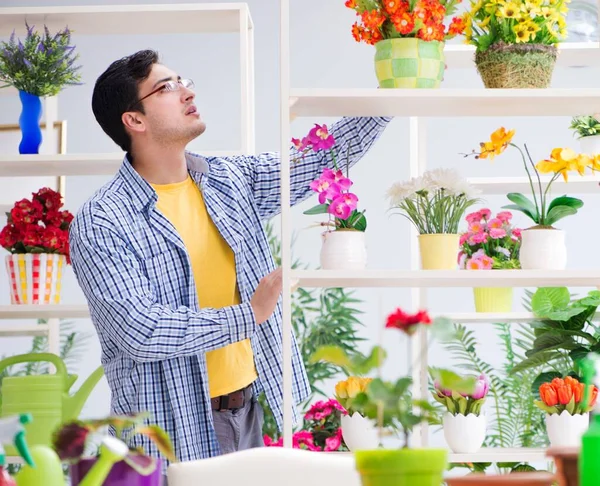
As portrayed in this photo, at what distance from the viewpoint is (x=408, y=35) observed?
230 centimetres

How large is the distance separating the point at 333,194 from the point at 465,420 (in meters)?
0.66

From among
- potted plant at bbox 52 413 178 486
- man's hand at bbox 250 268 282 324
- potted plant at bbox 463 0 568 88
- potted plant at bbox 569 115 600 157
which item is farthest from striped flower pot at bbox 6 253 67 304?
potted plant at bbox 52 413 178 486

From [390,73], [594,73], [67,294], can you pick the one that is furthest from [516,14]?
[67,294]

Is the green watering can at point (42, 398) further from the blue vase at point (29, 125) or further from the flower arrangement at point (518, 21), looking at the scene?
the flower arrangement at point (518, 21)

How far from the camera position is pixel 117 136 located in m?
2.82

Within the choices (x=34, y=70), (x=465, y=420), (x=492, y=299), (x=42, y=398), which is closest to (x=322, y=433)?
(x=492, y=299)

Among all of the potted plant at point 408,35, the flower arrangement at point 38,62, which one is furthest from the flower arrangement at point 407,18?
the flower arrangement at point 38,62

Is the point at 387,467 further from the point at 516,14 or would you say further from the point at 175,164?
the point at 175,164

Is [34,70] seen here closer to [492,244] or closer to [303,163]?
[303,163]

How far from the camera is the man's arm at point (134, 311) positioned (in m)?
2.37

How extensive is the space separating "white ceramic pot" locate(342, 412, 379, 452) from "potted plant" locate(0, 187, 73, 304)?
128 centimetres

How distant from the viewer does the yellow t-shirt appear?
101 inches

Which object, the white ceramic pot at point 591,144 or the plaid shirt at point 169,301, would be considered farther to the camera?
the white ceramic pot at point 591,144

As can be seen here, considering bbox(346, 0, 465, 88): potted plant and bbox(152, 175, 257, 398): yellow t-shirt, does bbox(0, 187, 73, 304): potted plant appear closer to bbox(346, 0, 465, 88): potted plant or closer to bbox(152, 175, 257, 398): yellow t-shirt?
bbox(152, 175, 257, 398): yellow t-shirt
